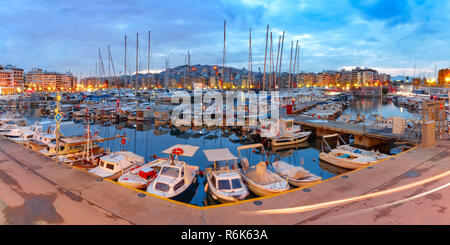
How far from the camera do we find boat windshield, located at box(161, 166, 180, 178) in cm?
1236

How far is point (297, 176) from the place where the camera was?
13711mm

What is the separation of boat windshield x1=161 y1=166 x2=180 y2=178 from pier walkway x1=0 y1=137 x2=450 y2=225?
3.31m

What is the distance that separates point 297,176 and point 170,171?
23.6 feet

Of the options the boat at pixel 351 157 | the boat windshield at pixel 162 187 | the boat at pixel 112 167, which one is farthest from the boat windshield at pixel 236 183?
the boat at pixel 351 157

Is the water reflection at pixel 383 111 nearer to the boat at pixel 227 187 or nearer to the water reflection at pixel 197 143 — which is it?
the water reflection at pixel 197 143

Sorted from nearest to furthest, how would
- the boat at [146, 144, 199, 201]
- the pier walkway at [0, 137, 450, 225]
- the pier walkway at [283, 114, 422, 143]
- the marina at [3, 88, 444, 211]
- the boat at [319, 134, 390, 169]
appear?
the pier walkway at [0, 137, 450, 225] → the boat at [146, 144, 199, 201] → the marina at [3, 88, 444, 211] → the boat at [319, 134, 390, 169] → the pier walkway at [283, 114, 422, 143]

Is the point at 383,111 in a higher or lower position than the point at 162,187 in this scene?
higher

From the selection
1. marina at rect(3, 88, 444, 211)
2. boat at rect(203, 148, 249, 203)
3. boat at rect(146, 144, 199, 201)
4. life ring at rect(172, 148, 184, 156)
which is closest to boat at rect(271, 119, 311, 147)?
marina at rect(3, 88, 444, 211)

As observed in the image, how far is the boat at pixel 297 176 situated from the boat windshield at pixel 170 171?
576cm

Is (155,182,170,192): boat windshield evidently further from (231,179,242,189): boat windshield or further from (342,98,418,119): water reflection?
(342,98,418,119): water reflection

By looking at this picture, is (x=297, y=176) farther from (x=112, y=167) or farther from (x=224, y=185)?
(x=112, y=167)

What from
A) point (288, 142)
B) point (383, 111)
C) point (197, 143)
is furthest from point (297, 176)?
point (383, 111)
